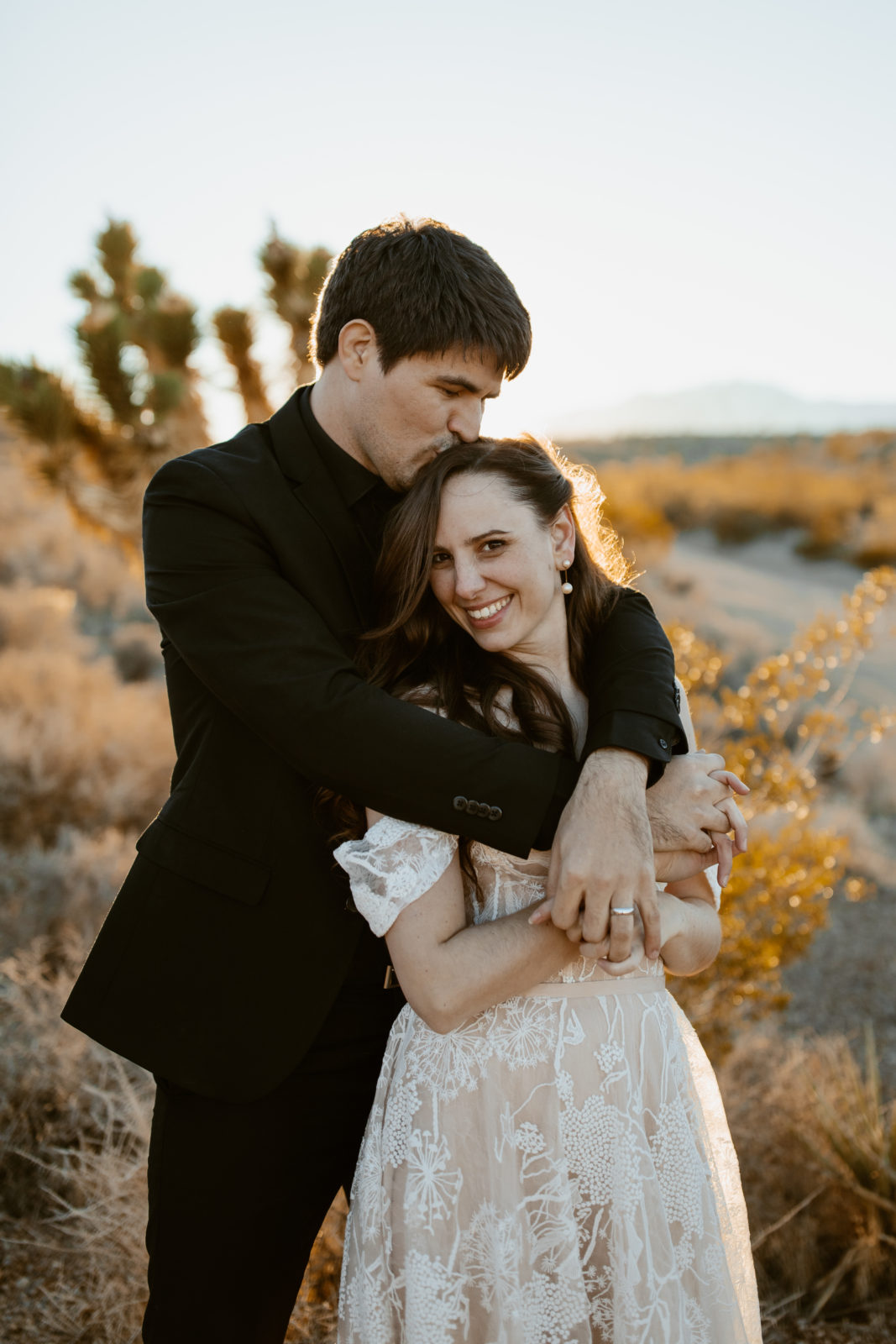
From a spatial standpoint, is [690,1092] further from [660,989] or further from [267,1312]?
[267,1312]

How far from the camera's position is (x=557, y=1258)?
1.65 metres

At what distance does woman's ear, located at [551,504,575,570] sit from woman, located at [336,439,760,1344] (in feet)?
1.27

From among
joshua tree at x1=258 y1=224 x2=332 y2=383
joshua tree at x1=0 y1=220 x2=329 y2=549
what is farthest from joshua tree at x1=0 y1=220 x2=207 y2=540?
joshua tree at x1=258 y1=224 x2=332 y2=383

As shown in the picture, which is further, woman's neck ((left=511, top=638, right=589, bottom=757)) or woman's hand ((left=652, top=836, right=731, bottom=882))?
woman's neck ((left=511, top=638, right=589, bottom=757))

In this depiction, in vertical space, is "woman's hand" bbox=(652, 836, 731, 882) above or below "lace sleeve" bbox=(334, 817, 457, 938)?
below

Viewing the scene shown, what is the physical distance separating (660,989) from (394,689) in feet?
2.48

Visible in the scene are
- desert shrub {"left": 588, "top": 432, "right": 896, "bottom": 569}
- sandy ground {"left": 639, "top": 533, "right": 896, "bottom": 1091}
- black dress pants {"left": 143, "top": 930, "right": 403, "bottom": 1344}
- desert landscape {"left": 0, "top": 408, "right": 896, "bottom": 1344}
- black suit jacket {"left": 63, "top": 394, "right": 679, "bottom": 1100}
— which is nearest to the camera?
black suit jacket {"left": 63, "top": 394, "right": 679, "bottom": 1100}

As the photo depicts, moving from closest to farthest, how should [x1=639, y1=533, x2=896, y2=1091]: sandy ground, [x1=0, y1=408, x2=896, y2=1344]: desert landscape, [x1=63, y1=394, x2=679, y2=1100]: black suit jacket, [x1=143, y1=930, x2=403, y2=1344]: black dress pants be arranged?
[x1=63, y1=394, x2=679, y2=1100]: black suit jacket, [x1=143, y1=930, x2=403, y2=1344]: black dress pants, [x1=0, y1=408, x2=896, y2=1344]: desert landscape, [x1=639, y1=533, x2=896, y2=1091]: sandy ground

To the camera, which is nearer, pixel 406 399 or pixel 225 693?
pixel 225 693

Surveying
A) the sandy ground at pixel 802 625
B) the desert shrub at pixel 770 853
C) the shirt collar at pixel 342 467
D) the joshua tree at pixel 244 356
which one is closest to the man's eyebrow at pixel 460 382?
the shirt collar at pixel 342 467

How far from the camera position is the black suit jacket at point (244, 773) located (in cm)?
173

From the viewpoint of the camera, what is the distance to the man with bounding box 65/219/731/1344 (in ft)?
5.34

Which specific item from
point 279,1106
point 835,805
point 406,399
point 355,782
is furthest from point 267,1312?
point 835,805

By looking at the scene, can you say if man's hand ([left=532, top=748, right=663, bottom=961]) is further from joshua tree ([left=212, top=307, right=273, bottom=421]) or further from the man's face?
joshua tree ([left=212, top=307, right=273, bottom=421])
